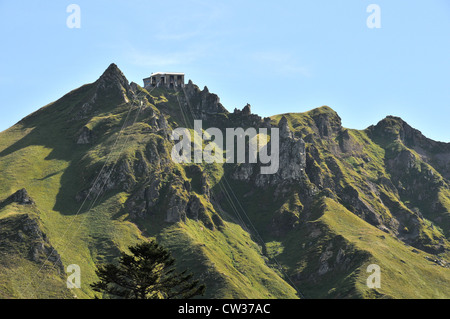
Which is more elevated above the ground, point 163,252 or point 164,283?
point 163,252
